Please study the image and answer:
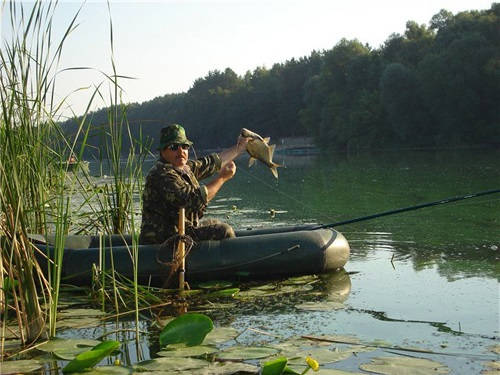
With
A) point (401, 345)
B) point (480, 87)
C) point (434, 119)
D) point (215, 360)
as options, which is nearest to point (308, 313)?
point (401, 345)

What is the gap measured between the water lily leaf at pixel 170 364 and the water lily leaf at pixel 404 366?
2.33 feet

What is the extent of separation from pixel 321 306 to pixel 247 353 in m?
1.21

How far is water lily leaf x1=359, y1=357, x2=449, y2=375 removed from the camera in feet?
9.86

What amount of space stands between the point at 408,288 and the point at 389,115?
137ft

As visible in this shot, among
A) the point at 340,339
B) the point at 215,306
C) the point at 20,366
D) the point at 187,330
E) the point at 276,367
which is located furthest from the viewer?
the point at 215,306

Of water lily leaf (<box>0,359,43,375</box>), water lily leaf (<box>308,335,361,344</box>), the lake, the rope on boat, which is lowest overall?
the lake

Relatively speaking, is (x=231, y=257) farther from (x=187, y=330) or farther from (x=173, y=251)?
(x=187, y=330)

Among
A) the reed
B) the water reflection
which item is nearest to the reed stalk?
the reed

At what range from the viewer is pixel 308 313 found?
14.1ft

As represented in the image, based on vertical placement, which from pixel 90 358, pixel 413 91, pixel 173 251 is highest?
pixel 413 91

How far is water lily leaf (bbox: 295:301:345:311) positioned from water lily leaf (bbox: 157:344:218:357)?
113cm

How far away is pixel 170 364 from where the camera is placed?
3.17m

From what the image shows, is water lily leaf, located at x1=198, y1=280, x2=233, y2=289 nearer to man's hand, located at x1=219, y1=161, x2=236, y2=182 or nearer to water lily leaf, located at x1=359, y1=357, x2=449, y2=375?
man's hand, located at x1=219, y1=161, x2=236, y2=182

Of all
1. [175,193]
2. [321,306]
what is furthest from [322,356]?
[175,193]
